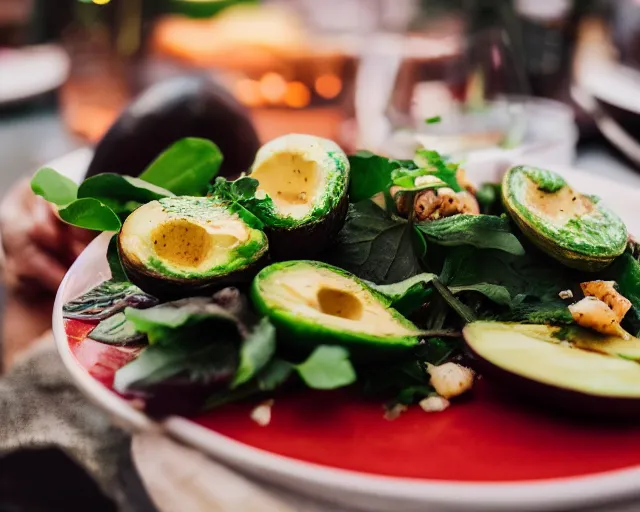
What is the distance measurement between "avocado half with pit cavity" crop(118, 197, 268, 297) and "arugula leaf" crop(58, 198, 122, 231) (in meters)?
0.04

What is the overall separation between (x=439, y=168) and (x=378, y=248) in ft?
0.27

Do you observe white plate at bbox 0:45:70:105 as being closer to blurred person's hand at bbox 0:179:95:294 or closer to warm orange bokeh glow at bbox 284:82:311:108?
warm orange bokeh glow at bbox 284:82:311:108

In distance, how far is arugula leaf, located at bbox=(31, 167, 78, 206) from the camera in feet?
1.55

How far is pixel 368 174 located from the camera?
46 centimetres

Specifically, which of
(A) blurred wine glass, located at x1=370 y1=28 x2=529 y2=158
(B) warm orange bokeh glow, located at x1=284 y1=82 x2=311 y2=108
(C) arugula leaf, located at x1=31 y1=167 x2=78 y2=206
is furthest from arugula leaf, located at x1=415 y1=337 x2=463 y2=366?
(B) warm orange bokeh glow, located at x1=284 y1=82 x2=311 y2=108

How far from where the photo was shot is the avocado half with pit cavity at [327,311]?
1.12 ft

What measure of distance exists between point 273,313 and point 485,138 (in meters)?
0.64

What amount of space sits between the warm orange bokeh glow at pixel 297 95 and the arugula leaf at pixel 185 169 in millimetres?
762

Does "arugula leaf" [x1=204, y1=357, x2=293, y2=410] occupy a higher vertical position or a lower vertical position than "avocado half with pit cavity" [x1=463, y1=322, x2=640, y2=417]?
lower

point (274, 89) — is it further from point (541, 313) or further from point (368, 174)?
point (541, 313)

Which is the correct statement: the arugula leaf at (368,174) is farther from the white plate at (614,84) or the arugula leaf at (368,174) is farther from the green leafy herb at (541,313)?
the white plate at (614,84)

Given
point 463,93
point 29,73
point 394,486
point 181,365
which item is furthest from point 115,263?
point 29,73

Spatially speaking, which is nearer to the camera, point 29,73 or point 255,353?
point 255,353

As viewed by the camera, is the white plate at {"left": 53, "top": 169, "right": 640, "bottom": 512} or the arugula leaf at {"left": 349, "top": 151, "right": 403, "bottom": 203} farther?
the arugula leaf at {"left": 349, "top": 151, "right": 403, "bottom": 203}
